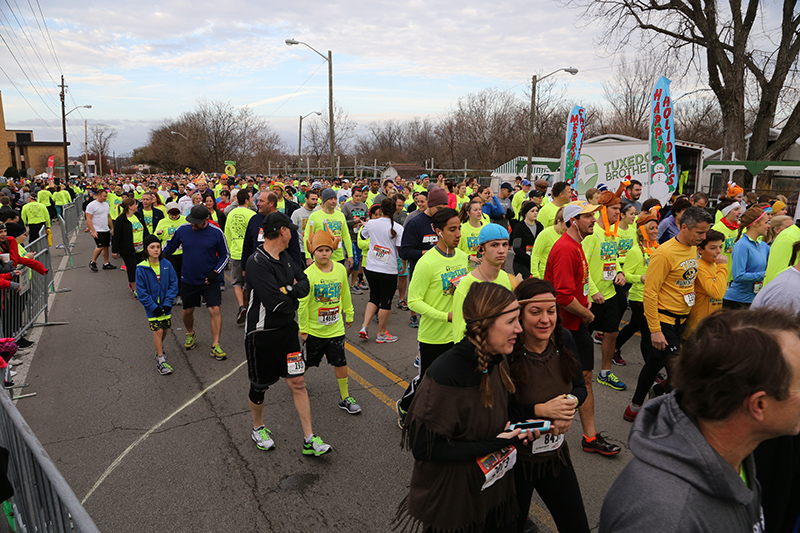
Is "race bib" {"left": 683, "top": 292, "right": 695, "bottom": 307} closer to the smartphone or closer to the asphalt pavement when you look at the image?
the asphalt pavement

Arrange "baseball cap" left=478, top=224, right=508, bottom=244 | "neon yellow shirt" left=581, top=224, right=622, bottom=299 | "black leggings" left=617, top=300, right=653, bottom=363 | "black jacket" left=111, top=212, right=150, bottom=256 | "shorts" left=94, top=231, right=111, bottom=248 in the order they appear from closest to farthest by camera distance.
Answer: "baseball cap" left=478, top=224, right=508, bottom=244 → "black leggings" left=617, top=300, right=653, bottom=363 → "neon yellow shirt" left=581, top=224, right=622, bottom=299 → "black jacket" left=111, top=212, right=150, bottom=256 → "shorts" left=94, top=231, right=111, bottom=248

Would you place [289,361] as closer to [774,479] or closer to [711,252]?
[774,479]

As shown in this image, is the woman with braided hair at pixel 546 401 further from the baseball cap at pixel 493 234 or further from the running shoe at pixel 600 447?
the running shoe at pixel 600 447

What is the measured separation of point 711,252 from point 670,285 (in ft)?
1.85

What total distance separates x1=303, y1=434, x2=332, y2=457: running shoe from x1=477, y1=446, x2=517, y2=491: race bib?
7.41ft

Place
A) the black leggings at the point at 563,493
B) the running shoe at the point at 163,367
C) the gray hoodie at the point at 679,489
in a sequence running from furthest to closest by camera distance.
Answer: the running shoe at the point at 163,367 → the black leggings at the point at 563,493 → the gray hoodie at the point at 679,489

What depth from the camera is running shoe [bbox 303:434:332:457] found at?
4.25 metres

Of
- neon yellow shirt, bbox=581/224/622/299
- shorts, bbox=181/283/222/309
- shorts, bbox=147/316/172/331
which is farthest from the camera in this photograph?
shorts, bbox=181/283/222/309

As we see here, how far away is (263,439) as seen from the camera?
4.40 metres

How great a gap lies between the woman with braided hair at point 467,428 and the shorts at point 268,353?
221cm

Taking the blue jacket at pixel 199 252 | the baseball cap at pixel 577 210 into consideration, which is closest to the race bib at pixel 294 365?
the baseball cap at pixel 577 210

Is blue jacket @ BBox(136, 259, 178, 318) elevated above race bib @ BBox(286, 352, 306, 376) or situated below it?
above

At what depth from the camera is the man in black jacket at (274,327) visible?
4.19 m

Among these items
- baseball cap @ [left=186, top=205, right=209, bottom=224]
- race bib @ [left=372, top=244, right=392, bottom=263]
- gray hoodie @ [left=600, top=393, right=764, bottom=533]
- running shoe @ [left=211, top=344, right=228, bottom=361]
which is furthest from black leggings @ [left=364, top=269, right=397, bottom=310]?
gray hoodie @ [left=600, top=393, right=764, bottom=533]
